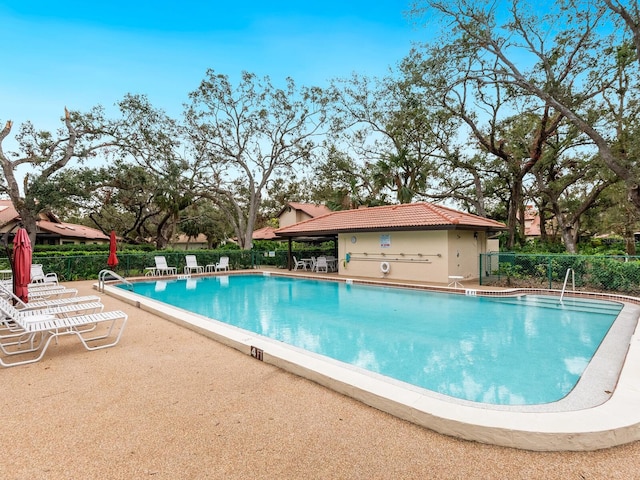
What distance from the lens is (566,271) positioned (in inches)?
466

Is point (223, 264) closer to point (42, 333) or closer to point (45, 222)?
point (42, 333)

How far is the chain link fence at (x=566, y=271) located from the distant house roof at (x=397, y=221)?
6.13ft

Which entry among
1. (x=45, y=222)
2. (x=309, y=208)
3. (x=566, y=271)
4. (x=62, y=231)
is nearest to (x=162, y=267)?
(x=566, y=271)

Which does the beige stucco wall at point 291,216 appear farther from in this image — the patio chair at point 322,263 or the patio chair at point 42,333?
the patio chair at point 42,333

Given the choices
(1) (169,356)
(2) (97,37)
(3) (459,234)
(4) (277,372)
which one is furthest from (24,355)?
(3) (459,234)

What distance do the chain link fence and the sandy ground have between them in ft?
33.6

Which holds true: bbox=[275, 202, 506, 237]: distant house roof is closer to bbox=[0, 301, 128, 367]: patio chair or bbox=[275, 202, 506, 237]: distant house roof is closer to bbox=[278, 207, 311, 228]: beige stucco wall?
bbox=[0, 301, 128, 367]: patio chair

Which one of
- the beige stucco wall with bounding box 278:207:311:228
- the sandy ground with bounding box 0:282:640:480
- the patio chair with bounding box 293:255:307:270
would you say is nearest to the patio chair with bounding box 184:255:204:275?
the patio chair with bounding box 293:255:307:270

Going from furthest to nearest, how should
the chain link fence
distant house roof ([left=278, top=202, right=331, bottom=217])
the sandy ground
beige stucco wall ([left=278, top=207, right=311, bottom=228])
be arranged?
1. beige stucco wall ([left=278, top=207, right=311, bottom=228])
2. distant house roof ([left=278, top=202, right=331, bottom=217])
3. the chain link fence
4. the sandy ground

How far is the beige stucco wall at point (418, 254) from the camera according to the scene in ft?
46.9

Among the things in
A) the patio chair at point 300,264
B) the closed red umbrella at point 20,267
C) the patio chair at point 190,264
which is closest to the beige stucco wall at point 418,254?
the patio chair at point 300,264

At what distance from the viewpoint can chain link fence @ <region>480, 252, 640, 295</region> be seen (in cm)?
1054

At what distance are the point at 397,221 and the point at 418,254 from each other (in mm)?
1851

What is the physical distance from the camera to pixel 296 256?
23.5 metres
